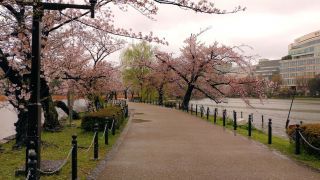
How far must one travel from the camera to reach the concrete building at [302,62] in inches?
5133

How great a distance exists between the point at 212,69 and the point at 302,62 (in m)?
112

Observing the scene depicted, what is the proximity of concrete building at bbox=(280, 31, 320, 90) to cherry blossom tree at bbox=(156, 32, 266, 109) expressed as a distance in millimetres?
87984

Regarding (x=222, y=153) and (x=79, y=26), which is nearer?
A: (x=222, y=153)

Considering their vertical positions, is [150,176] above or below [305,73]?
below

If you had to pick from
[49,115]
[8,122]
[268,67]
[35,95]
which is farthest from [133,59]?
[268,67]

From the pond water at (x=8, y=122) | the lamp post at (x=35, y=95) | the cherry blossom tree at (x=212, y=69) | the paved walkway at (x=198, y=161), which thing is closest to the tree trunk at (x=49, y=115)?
the pond water at (x=8, y=122)

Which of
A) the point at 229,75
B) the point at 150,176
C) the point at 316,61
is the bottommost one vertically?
the point at 150,176

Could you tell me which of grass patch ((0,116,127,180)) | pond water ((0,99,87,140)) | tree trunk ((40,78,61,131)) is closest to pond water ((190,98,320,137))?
tree trunk ((40,78,61,131))

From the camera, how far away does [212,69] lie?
36375 mm

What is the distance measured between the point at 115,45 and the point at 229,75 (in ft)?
38.1

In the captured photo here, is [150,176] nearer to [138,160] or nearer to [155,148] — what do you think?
[138,160]

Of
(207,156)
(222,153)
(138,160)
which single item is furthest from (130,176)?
(222,153)

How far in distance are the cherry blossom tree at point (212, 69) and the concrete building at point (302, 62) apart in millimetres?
87984

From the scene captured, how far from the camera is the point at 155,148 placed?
42.9ft
